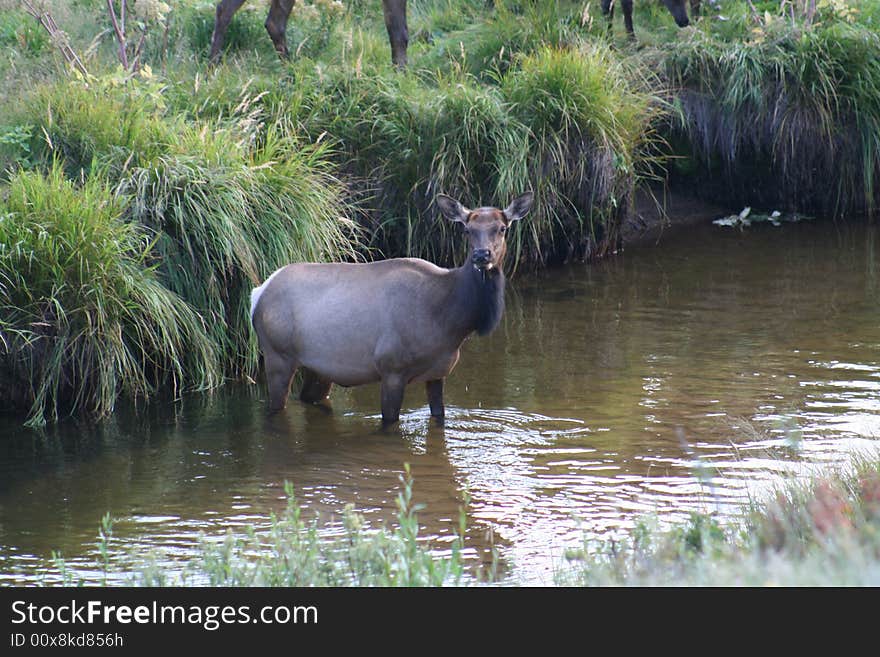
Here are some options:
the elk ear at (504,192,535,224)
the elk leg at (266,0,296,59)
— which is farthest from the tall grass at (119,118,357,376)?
the elk leg at (266,0,296,59)

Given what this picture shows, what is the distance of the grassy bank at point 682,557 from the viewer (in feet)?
11.6

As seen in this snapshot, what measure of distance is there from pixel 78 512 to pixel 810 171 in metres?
9.00

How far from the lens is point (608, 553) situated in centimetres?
455

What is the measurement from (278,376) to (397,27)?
213 inches

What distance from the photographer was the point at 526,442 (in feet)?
23.0

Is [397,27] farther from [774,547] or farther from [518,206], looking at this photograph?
[774,547]

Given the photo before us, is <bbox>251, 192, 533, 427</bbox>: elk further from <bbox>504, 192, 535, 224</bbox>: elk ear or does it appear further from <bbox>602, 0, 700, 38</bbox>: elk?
<bbox>602, 0, 700, 38</bbox>: elk

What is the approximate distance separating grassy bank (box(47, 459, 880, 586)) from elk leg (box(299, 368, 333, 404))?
2.66m

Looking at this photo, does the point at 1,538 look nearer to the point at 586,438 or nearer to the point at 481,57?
the point at 586,438

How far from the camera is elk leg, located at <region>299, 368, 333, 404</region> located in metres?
7.83

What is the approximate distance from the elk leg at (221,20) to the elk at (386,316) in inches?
201

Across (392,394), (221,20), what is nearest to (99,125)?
(392,394)
